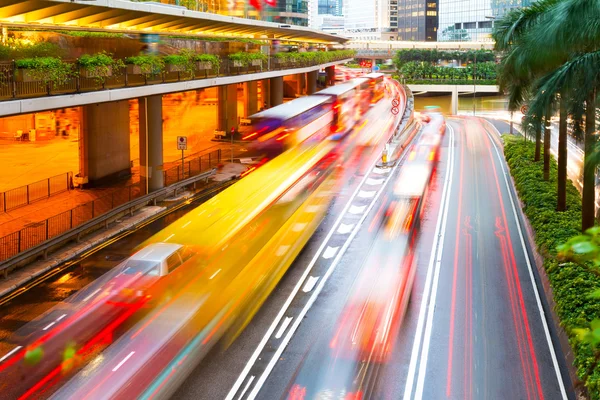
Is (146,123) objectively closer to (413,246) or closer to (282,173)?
(282,173)

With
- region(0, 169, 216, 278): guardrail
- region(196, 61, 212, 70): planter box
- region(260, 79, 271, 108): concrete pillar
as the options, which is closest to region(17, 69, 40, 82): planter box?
region(0, 169, 216, 278): guardrail

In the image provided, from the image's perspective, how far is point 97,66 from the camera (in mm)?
26031

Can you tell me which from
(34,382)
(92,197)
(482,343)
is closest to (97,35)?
(92,197)

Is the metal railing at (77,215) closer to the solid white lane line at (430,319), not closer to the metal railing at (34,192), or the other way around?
the metal railing at (34,192)

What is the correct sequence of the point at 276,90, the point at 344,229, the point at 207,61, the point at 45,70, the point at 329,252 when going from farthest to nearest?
1. the point at 276,90
2. the point at 207,61
3. the point at 344,229
4. the point at 329,252
5. the point at 45,70

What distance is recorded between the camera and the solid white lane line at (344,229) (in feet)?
95.0

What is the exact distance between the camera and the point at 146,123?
118 ft

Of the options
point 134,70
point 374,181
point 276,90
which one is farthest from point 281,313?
point 276,90

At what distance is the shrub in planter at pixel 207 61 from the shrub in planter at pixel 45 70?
1131 centimetres

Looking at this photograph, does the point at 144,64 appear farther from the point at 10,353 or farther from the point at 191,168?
the point at 10,353

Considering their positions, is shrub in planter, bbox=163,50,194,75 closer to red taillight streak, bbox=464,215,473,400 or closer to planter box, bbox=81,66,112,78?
planter box, bbox=81,66,112,78

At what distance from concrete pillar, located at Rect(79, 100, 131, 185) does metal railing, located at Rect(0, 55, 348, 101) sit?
479 centimetres

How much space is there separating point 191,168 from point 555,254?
24.5 m

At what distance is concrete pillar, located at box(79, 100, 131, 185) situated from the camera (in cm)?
3619
